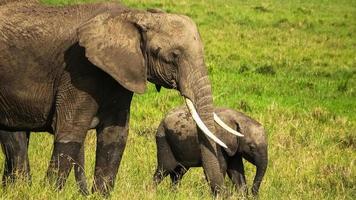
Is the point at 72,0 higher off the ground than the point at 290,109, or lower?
lower

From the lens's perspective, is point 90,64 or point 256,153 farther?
point 256,153

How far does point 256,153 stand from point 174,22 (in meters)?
2.47

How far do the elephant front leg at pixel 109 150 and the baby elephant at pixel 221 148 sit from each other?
1.30 m

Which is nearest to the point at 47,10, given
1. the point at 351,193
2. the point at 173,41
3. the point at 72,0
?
the point at 173,41

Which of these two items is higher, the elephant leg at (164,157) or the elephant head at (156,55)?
the elephant head at (156,55)

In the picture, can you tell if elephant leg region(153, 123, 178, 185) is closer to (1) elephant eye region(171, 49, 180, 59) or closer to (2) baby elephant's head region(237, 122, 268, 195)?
(2) baby elephant's head region(237, 122, 268, 195)

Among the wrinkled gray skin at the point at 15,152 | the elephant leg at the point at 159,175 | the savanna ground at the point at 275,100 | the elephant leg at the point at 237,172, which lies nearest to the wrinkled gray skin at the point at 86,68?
the savanna ground at the point at 275,100

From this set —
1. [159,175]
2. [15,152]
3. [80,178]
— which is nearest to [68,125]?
[80,178]

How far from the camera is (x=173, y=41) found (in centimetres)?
630

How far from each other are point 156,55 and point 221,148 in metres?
2.23

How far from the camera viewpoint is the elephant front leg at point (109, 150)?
268 inches

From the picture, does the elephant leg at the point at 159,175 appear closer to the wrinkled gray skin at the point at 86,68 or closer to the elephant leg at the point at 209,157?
the wrinkled gray skin at the point at 86,68

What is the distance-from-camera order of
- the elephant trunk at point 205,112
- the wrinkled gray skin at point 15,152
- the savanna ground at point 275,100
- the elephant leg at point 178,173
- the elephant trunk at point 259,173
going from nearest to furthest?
the elephant trunk at point 205,112
the wrinkled gray skin at point 15,152
the elephant trunk at point 259,173
the savanna ground at point 275,100
the elephant leg at point 178,173

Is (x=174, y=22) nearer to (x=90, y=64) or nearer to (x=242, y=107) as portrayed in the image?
(x=90, y=64)
